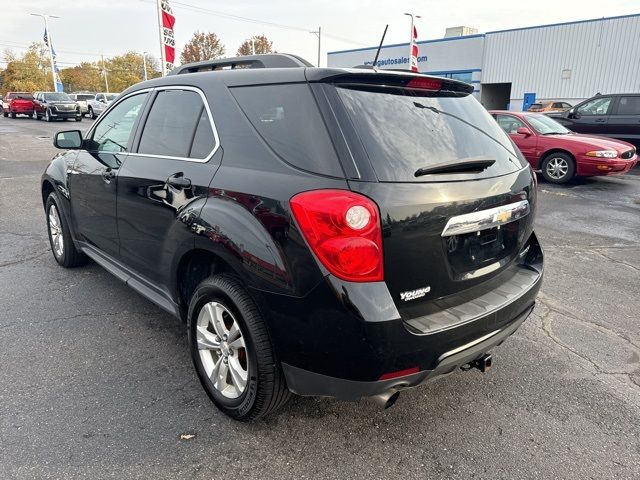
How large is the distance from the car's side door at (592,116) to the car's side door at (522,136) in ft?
11.7

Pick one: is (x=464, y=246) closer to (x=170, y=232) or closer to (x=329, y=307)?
(x=329, y=307)

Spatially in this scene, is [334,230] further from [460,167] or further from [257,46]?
[257,46]

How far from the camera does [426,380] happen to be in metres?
2.13

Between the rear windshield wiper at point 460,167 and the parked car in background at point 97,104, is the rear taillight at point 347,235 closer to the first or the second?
the rear windshield wiper at point 460,167

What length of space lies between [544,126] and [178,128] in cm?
970

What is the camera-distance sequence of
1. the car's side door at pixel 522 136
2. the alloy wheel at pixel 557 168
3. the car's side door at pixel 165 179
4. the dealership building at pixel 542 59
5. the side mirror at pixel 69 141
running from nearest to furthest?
1. the car's side door at pixel 165 179
2. the side mirror at pixel 69 141
3. the alloy wheel at pixel 557 168
4. the car's side door at pixel 522 136
5. the dealership building at pixel 542 59

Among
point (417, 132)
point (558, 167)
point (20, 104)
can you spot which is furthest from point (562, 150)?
point (20, 104)

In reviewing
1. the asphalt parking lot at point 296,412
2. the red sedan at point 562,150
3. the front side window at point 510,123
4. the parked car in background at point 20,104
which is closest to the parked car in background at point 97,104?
the parked car in background at point 20,104

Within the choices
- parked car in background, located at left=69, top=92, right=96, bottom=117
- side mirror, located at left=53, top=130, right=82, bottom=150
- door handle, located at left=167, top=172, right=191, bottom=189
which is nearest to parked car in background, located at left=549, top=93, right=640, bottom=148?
side mirror, located at left=53, top=130, right=82, bottom=150

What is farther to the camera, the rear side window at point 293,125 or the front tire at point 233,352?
the front tire at point 233,352

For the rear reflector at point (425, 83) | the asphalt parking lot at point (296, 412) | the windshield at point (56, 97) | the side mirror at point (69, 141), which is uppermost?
the windshield at point (56, 97)

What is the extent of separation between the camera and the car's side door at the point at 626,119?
1241 cm

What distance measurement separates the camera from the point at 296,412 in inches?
104

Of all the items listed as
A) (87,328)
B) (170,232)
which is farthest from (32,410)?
(170,232)
